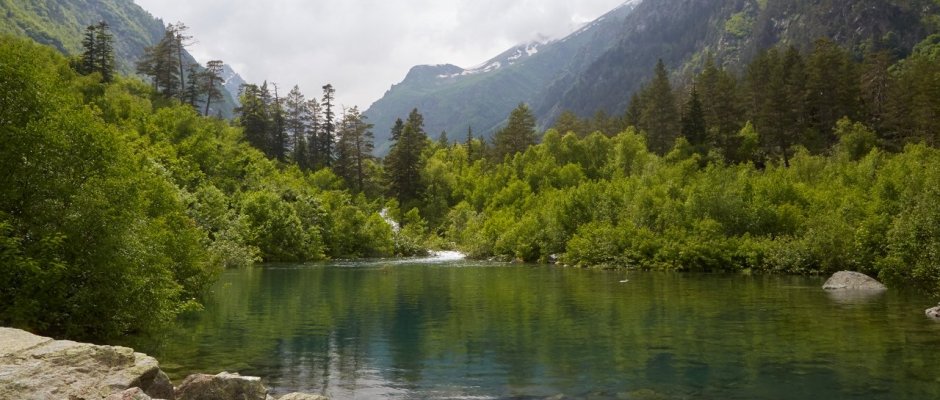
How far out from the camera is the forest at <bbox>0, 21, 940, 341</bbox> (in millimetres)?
23312

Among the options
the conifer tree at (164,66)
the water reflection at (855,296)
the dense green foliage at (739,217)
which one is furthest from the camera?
the conifer tree at (164,66)

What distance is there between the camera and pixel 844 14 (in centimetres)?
18975

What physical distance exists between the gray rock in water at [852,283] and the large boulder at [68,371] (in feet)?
152

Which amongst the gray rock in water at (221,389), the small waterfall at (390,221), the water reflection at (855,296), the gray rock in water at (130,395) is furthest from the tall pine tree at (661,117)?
the gray rock in water at (130,395)

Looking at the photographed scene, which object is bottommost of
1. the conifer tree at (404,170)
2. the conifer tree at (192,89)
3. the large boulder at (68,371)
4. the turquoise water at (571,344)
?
the turquoise water at (571,344)

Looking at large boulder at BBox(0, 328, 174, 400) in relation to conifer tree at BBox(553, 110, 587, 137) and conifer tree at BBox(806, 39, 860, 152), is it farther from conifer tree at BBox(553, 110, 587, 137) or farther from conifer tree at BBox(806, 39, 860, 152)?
conifer tree at BBox(553, 110, 587, 137)

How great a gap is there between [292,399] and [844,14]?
21883 cm

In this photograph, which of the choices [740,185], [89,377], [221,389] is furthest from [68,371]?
[740,185]

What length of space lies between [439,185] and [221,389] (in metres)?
131

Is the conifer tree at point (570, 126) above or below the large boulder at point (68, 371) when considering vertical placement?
above

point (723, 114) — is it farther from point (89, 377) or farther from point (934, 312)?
point (89, 377)

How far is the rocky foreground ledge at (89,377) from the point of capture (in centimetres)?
1316

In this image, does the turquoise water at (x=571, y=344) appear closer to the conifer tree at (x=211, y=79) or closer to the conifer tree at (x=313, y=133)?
the conifer tree at (x=211, y=79)

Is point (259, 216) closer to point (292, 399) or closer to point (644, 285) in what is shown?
point (644, 285)
